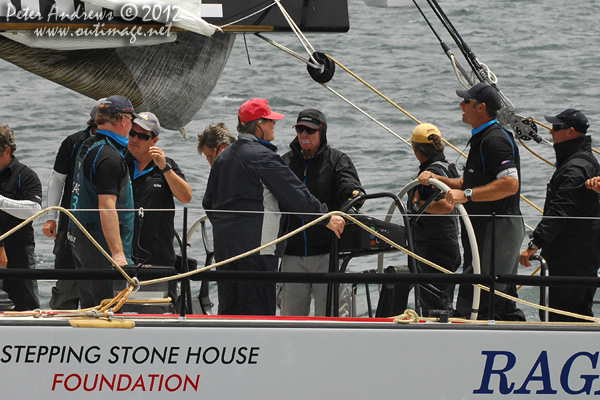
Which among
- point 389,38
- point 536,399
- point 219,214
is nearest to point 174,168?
point 219,214

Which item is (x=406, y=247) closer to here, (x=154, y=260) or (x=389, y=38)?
(x=154, y=260)

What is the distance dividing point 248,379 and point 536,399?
53.2 inches

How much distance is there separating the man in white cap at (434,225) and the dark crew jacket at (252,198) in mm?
549

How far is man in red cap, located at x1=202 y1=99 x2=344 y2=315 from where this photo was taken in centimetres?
387

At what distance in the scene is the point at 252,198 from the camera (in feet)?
13.4

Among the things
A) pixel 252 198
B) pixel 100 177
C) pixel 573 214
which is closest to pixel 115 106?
pixel 100 177

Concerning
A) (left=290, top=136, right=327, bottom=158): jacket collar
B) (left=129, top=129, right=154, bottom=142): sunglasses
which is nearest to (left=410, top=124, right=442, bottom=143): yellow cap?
(left=290, top=136, right=327, bottom=158): jacket collar

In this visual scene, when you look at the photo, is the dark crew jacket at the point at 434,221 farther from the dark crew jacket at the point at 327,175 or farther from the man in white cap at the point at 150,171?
the man in white cap at the point at 150,171

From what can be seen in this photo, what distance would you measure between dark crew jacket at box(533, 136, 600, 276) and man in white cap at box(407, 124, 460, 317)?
1.47 feet

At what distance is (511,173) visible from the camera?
430 cm

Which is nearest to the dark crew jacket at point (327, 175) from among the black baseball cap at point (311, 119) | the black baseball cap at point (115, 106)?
the black baseball cap at point (311, 119)

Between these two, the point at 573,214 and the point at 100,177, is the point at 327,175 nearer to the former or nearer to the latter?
the point at 100,177

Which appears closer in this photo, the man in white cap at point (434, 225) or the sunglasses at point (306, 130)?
the man in white cap at point (434, 225)

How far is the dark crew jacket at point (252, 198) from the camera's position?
3.86 meters
